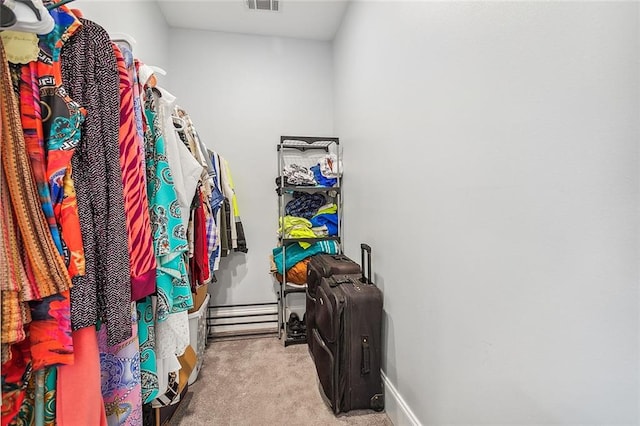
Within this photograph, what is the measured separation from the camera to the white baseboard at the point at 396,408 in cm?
137

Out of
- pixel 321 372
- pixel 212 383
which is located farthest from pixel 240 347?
pixel 321 372

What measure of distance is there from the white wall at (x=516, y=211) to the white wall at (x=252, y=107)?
1.38 metres

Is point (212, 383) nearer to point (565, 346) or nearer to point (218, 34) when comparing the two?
point (565, 346)

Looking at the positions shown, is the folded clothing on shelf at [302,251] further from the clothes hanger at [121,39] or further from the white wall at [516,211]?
the clothes hanger at [121,39]

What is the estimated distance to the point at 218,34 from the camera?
265 cm

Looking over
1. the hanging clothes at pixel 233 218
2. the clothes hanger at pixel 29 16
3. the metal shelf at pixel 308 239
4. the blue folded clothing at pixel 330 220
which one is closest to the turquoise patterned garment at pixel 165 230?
the clothes hanger at pixel 29 16

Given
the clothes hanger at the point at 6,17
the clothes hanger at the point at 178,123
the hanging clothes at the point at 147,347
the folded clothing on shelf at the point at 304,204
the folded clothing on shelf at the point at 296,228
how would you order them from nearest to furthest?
the clothes hanger at the point at 6,17, the hanging clothes at the point at 147,347, the clothes hanger at the point at 178,123, the folded clothing on shelf at the point at 296,228, the folded clothing on shelf at the point at 304,204

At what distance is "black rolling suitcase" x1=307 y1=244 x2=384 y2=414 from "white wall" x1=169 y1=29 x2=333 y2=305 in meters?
1.34

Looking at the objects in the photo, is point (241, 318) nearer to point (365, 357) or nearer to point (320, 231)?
point (320, 231)

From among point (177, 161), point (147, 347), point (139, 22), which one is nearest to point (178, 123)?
point (177, 161)

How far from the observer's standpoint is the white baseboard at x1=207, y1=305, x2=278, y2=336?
266 cm

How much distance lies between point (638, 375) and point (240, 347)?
2.34 metres

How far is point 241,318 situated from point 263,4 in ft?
8.67

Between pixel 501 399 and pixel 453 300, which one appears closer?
pixel 501 399
